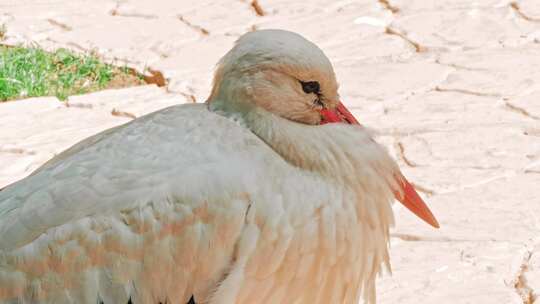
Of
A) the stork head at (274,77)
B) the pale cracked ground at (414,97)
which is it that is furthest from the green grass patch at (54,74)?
the stork head at (274,77)

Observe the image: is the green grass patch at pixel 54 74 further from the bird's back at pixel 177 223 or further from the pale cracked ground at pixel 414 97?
the bird's back at pixel 177 223

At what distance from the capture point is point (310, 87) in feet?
8.52

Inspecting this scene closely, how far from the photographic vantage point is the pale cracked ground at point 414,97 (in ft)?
11.3

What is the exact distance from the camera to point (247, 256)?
244 cm

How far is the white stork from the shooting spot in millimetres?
2367

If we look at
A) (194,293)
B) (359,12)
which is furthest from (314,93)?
(359,12)

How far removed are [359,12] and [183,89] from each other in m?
1.23

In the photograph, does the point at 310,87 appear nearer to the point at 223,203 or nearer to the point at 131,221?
the point at 223,203

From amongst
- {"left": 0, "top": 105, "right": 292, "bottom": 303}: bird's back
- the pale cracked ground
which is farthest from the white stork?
the pale cracked ground

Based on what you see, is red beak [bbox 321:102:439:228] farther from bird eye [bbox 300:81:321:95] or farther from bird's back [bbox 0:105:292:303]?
bird's back [bbox 0:105:292:303]

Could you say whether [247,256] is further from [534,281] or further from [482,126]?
[482,126]

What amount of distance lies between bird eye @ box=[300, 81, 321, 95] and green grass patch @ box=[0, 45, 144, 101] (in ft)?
7.82

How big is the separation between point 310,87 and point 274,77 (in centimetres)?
9

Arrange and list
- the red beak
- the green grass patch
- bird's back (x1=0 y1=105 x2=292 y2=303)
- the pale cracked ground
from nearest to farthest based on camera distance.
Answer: bird's back (x1=0 y1=105 x2=292 y2=303) < the red beak < the pale cracked ground < the green grass patch
